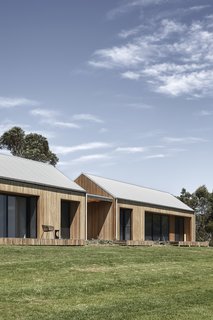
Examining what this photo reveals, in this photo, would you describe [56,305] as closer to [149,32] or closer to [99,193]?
[149,32]

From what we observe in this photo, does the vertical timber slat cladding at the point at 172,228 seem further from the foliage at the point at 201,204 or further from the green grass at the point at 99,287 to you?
the green grass at the point at 99,287

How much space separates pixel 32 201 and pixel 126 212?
11.3 m

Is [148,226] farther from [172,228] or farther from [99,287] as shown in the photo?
[99,287]

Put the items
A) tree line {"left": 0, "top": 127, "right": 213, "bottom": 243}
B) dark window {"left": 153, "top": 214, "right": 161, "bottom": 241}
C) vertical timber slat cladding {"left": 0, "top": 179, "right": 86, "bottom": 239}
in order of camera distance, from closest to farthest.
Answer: vertical timber slat cladding {"left": 0, "top": 179, "right": 86, "bottom": 239} → dark window {"left": 153, "top": 214, "right": 161, "bottom": 241} → tree line {"left": 0, "top": 127, "right": 213, "bottom": 243}

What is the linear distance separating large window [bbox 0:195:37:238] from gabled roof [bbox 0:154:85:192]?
4.36 ft

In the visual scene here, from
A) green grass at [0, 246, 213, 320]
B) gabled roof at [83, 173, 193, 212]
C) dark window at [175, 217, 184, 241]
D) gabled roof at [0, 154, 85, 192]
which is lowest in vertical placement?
dark window at [175, 217, 184, 241]

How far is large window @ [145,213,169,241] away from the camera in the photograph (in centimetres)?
4403

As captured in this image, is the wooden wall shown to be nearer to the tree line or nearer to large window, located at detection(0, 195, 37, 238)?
large window, located at detection(0, 195, 37, 238)

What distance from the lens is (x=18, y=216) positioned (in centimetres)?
3045

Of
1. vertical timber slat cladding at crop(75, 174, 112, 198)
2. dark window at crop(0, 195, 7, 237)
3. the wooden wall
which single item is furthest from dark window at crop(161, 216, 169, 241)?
dark window at crop(0, 195, 7, 237)

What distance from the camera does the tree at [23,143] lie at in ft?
218

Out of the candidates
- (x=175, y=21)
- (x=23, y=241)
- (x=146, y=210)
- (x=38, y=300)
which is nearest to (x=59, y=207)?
(x=23, y=241)

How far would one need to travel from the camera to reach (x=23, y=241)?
24.9 meters

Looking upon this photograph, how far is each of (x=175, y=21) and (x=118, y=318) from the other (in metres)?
14.3
